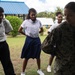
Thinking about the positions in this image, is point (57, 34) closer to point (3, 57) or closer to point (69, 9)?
point (69, 9)

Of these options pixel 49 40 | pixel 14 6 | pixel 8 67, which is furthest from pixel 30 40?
pixel 14 6

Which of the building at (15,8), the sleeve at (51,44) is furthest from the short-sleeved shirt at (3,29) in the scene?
the building at (15,8)

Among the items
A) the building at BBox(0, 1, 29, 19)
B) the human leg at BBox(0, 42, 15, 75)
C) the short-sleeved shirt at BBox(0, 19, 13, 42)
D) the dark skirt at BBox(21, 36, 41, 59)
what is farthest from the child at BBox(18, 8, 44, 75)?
the building at BBox(0, 1, 29, 19)

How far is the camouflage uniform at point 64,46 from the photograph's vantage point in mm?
3625

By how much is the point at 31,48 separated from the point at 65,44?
382 centimetres

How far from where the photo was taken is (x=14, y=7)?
3584 centimetres

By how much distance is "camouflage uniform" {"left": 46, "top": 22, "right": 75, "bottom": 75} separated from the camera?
143 inches

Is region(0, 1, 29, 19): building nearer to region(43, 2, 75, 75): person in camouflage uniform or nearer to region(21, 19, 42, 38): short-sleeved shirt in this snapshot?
region(21, 19, 42, 38): short-sleeved shirt

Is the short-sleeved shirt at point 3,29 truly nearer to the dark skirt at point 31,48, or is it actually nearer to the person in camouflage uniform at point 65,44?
the dark skirt at point 31,48

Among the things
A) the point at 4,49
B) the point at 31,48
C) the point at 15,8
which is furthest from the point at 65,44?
the point at 15,8

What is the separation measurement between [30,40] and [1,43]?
3.96ft

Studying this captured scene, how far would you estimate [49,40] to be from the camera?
3742 millimetres

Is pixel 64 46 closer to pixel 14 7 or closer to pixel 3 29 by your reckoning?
pixel 3 29

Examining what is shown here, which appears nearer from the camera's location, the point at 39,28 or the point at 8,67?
the point at 8,67
